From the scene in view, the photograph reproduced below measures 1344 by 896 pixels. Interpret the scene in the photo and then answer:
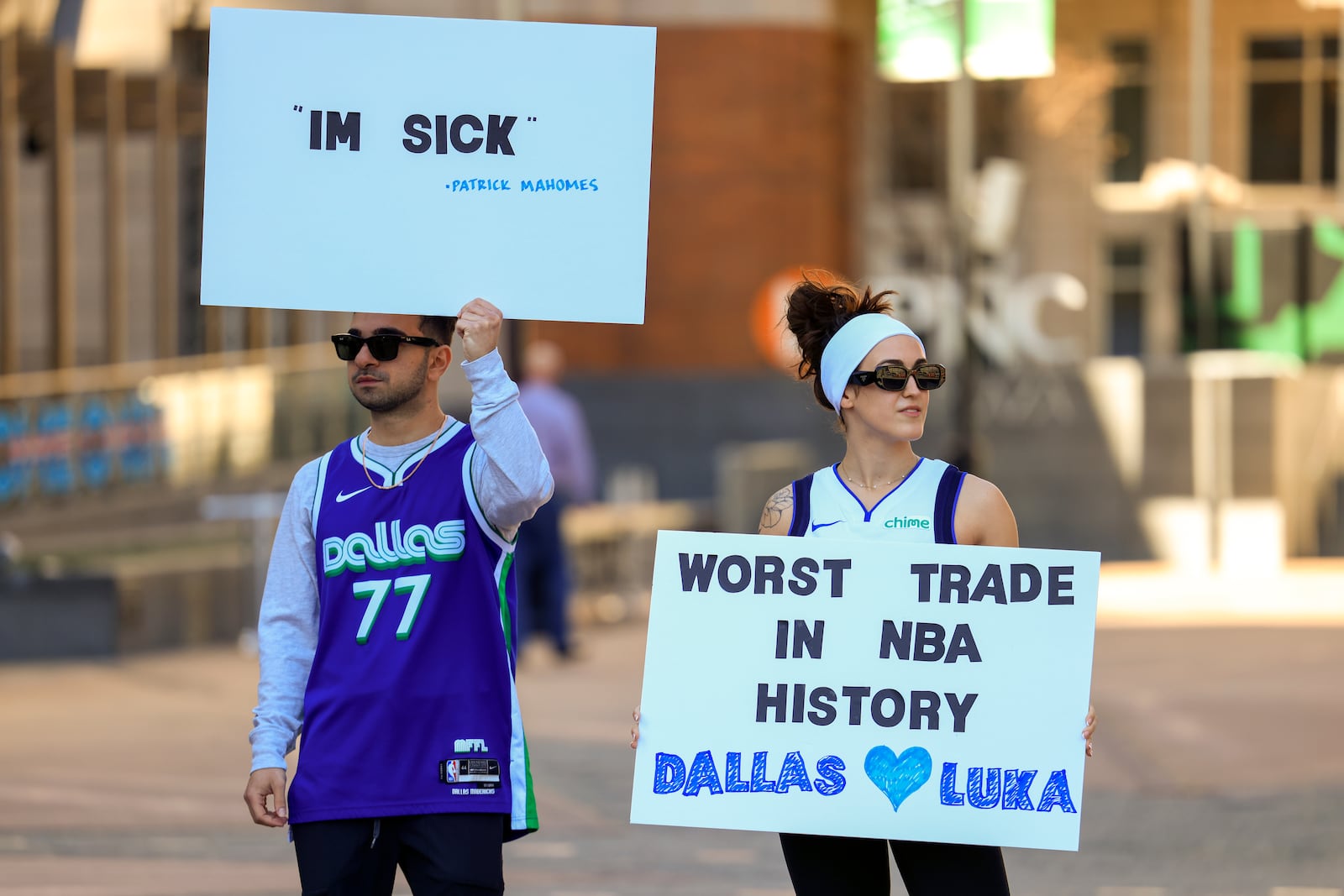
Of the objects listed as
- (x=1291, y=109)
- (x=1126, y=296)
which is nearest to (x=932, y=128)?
(x=1126, y=296)

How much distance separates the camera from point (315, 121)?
14.1 feet

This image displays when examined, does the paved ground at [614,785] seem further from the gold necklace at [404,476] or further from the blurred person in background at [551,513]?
the gold necklace at [404,476]

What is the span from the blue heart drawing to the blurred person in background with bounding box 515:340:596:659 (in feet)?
27.2

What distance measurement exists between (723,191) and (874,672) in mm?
27082

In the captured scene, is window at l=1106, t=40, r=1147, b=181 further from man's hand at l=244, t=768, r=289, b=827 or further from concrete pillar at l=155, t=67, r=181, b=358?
man's hand at l=244, t=768, r=289, b=827

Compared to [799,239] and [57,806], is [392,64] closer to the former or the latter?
[57,806]

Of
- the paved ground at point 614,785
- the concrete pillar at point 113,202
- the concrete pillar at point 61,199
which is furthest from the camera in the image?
the concrete pillar at point 113,202

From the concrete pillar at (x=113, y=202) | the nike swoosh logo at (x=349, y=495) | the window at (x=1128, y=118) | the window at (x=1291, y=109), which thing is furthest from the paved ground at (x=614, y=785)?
the window at (x=1291, y=109)

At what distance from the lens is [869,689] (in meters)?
4.29

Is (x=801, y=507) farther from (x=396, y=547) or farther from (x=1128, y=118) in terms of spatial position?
(x=1128, y=118)

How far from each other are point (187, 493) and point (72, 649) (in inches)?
200

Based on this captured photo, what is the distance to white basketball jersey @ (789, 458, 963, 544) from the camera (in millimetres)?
4332

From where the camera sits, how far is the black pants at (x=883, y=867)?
13.9ft

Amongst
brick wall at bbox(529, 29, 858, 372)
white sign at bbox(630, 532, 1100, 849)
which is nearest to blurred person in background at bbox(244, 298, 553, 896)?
white sign at bbox(630, 532, 1100, 849)
